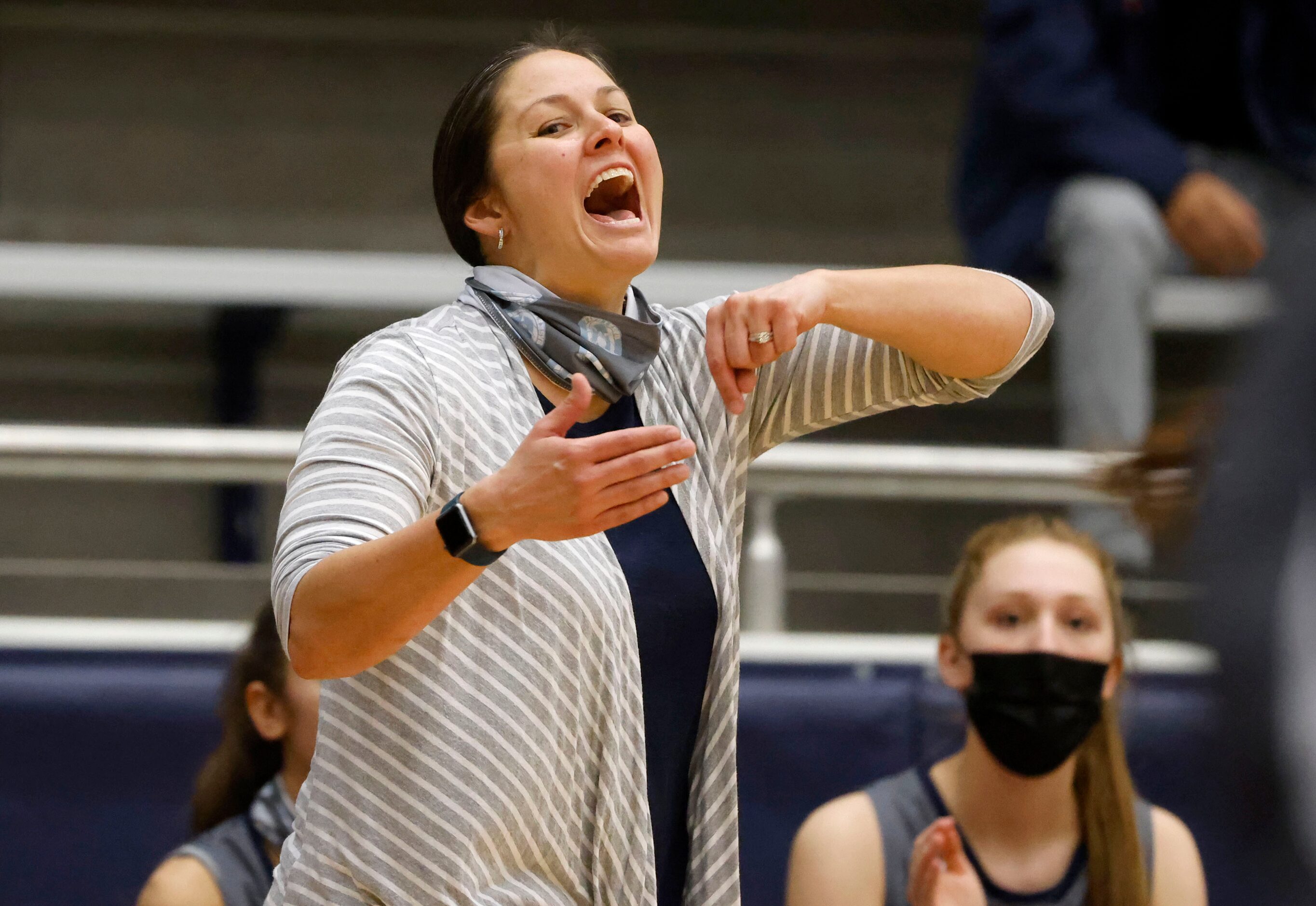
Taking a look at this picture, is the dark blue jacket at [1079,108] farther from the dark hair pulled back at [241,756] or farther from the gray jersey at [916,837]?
the dark hair pulled back at [241,756]

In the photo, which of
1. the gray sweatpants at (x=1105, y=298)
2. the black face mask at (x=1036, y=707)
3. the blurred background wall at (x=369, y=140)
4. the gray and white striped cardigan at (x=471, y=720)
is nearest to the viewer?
the gray and white striped cardigan at (x=471, y=720)

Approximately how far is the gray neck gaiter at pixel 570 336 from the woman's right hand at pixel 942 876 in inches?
30.7

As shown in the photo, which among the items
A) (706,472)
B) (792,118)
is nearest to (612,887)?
(706,472)

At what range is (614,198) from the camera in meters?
1.31

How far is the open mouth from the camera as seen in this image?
1.22 metres

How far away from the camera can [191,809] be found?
201 cm

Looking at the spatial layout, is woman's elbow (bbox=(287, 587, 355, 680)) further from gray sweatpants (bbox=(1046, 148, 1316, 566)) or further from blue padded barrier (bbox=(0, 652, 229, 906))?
gray sweatpants (bbox=(1046, 148, 1316, 566))

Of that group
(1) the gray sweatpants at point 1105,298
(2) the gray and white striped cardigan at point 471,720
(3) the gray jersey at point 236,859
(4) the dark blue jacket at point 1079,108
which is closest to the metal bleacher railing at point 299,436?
(1) the gray sweatpants at point 1105,298

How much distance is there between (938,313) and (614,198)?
11.1 inches

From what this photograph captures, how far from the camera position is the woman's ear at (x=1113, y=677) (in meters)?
1.88

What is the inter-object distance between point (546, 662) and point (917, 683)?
1.13 meters

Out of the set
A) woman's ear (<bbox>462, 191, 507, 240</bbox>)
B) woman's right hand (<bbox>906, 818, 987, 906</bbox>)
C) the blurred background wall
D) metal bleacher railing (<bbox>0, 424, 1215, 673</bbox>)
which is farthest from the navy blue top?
the blurred background wall

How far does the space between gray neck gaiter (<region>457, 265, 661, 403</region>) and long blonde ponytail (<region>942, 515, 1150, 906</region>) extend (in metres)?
0.87

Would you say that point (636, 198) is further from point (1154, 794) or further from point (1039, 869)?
point (1154, 794)
